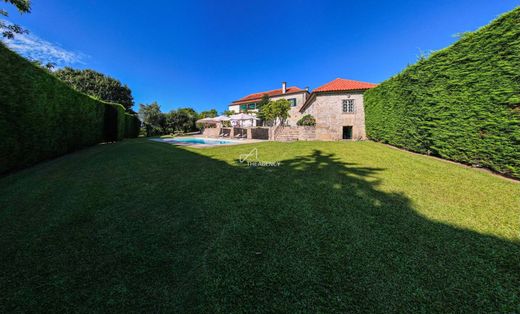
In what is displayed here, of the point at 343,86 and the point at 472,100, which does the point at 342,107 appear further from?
the point at 472,100

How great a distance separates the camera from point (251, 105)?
40.4m

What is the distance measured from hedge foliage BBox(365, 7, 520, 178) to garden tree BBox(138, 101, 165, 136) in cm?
3342

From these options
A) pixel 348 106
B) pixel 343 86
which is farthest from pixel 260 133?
pixel 343 86

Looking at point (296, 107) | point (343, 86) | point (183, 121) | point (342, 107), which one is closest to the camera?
point (342, 107)

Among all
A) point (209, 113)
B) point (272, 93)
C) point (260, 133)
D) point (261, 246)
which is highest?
point (272, 93)

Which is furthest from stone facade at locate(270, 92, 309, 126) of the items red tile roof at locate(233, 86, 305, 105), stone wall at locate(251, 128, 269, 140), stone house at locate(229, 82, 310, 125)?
stone wall at locate(251, 128, 269, 140)

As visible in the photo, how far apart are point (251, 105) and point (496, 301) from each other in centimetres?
4112

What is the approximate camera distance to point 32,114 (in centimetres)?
639

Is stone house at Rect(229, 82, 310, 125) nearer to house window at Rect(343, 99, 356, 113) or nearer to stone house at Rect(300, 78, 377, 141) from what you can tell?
stone house at Rect(300, 78, 377, 141)

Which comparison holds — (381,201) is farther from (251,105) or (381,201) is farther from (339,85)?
(251,105)

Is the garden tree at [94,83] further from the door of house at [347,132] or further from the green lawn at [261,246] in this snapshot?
the door of house at [347,132]

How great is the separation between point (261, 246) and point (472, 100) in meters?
7.94

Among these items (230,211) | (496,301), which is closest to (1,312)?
(230,211)

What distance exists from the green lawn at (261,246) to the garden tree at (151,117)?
29789 millimetres
